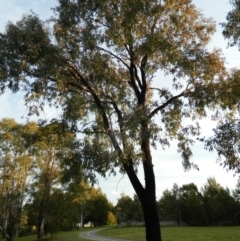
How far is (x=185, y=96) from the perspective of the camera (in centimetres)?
1532

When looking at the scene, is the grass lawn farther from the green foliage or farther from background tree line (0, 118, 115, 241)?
the green foliage

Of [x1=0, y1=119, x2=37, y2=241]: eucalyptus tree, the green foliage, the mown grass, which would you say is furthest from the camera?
the green foliage

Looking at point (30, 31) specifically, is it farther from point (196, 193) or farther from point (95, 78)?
point (196, 193)

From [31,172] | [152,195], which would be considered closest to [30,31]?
[152,195]

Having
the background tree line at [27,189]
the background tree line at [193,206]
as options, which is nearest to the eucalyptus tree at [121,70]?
the background tree line at [27,189]

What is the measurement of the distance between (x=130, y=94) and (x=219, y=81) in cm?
429

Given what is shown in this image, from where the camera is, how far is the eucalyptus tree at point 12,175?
106 ft

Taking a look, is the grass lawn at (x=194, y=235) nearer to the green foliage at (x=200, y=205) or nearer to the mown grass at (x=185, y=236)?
the mown grass at (x=185, y=236)

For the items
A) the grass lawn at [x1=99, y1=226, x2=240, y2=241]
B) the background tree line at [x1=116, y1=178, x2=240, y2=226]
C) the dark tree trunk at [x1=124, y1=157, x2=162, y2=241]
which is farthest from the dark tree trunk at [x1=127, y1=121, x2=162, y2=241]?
the background tree line at [x1=116, y1=178, x2=240, y2=226]

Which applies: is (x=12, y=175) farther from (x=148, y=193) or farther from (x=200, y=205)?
(x=200, y=205)

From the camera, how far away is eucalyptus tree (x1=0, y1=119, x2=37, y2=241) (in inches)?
1276

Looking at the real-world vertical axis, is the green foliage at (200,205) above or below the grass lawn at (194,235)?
above

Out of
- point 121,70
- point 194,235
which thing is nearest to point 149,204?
point 121,70

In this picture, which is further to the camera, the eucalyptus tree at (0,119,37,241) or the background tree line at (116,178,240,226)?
the background tree line at (116,178,240,226)
